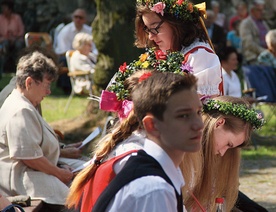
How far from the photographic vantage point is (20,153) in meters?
5.53

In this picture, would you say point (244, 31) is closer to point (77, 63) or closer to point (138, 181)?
point (77, 63)

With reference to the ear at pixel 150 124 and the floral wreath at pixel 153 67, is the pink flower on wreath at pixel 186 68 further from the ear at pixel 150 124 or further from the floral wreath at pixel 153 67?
the ear at pixel 150 124

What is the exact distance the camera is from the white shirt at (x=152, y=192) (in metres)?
2.72

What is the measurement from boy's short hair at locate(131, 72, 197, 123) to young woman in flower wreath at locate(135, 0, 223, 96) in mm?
1458

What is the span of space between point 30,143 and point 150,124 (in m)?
2.81

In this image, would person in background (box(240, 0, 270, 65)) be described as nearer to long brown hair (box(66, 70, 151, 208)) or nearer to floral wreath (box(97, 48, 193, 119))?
floral wreath (box(97, 48, 193, 119))

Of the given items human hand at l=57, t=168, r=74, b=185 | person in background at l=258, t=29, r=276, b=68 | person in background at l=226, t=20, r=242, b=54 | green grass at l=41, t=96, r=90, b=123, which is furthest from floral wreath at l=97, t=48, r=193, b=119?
person in background at l=226, t=20, r=242, b=54

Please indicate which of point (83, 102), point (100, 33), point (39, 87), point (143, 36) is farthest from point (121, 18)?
point (143, 36)

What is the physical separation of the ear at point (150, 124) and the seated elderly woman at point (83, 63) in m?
9.57

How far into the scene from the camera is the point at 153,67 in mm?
3912

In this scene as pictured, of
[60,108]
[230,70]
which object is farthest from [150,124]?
[60,108]

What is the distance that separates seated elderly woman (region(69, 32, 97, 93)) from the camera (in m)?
12.4

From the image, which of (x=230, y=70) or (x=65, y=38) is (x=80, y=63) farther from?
(x=230, y=70)

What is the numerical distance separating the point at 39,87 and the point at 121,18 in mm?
4994
